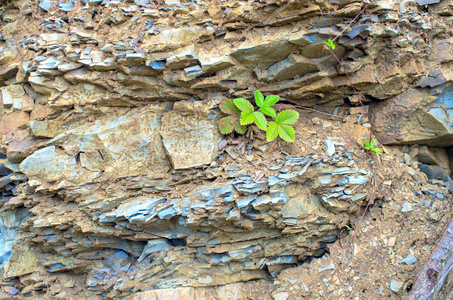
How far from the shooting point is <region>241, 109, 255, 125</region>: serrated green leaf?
13.7ft

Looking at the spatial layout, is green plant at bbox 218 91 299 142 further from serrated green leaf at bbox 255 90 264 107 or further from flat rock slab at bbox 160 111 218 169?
flat rock slab at bbox 160 111 218 169

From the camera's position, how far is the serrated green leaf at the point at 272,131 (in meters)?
4.15

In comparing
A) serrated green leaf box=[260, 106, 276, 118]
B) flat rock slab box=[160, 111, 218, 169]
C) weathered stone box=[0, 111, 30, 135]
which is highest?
serrated green leaf box=[260, 106, 276, 118]

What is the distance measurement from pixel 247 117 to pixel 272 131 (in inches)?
16.6

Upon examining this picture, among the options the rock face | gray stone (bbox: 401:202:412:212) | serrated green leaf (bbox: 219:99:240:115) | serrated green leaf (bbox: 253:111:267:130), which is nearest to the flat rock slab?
the rock face

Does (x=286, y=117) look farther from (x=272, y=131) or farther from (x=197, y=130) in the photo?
(x=197, y=130)

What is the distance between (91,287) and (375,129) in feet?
18.2

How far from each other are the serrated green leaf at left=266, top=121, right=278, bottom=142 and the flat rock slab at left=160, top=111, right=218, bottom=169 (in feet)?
2.84

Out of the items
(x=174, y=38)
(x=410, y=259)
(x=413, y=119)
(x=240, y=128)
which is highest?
(x=174, y=38)

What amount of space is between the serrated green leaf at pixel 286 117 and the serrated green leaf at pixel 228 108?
2.16ft

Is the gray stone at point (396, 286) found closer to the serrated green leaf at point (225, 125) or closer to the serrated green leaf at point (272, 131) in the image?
the serrated green leaf at point (272, 131)

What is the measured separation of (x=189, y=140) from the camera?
14.8 feet

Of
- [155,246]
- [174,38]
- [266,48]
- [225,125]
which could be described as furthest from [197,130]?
[155,246]

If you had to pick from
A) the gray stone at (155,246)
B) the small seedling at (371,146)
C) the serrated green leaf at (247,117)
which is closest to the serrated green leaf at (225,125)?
the serrated green leaf at (247,117)
